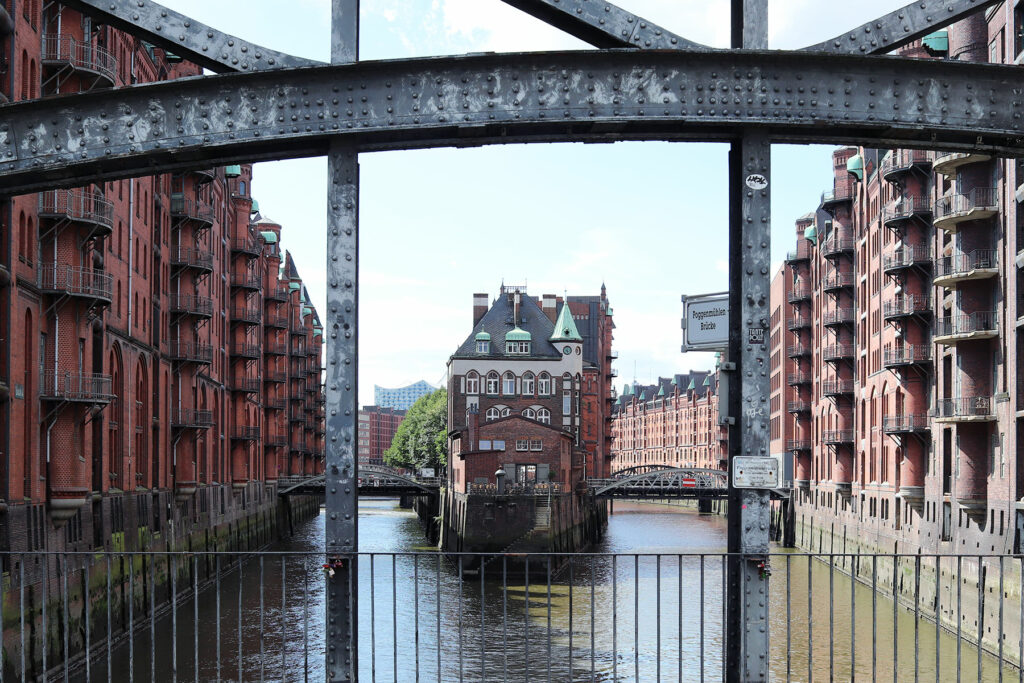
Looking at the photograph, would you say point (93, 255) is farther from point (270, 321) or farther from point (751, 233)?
point (270, 321)

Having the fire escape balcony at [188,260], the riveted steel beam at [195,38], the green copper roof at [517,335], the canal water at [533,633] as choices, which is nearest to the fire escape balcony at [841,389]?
the canal water at [533,633]

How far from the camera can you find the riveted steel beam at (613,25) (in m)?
7.39

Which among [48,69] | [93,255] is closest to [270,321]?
[93,255]

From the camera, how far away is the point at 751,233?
752 centimetres

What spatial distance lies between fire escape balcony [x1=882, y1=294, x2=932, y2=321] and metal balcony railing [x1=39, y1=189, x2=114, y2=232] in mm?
25209

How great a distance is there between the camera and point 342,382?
7324 millimetres

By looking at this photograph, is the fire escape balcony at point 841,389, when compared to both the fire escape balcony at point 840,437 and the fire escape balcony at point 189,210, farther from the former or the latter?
the fire escape balcony at point 189,210

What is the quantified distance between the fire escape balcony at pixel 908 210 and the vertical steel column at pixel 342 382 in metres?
34.2

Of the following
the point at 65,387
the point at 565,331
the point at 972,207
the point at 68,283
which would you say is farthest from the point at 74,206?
the point at 565,331

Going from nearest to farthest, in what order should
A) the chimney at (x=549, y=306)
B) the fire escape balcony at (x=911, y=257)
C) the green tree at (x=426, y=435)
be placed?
the fire escape balcony at (x=911, y=257) < the chimney at (x=549, y=306) < the green tree at (x=426, y=435)

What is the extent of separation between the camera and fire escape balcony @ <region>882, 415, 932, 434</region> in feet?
128

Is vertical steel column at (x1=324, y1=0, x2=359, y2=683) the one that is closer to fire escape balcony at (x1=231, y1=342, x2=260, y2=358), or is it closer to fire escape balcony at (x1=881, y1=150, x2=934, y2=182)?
fire escape balcony at (x1=881, y1=150, x2=934, y2=182)

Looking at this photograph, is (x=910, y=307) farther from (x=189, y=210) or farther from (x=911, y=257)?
(x=189, y=210)

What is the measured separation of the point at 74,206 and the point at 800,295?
4883cm
